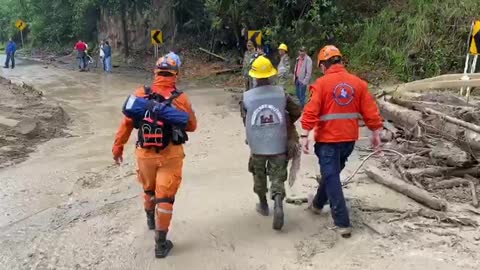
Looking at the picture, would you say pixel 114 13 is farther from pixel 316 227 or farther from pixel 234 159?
pixel 316 227

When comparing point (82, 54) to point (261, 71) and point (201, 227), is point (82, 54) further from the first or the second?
point (261, 71)

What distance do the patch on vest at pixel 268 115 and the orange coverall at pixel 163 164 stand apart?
68cm

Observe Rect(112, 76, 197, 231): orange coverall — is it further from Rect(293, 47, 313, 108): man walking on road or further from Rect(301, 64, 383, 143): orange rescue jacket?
Rect(293, 47, 313, 108): man walking on road

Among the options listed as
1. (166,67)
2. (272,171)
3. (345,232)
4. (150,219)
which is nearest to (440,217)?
(345,232)

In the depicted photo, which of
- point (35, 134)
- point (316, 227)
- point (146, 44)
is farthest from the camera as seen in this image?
point (146, 44)

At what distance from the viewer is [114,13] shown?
103ft

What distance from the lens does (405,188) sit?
6215mm

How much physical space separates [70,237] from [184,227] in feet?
3.97

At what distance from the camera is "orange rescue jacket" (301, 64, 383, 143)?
16.7 feet

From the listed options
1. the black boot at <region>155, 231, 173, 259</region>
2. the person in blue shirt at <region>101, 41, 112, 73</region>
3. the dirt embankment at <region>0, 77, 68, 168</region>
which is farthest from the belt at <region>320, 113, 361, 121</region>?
the person in blue shirt at <region>101, 41, 112, 73</region>

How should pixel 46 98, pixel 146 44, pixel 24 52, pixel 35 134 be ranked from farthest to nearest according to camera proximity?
pixel 24 52
pixel 146 44
pixel 46 98
pixel 35 134

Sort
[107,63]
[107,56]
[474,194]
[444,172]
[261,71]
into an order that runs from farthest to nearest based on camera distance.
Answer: [107,63] → [107,56] → [444,172] → [474,194] → [261,71]

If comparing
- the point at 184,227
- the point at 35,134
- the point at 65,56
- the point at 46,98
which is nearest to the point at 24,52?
the point at 65,56

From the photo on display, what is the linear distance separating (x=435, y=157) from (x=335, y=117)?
254cm
